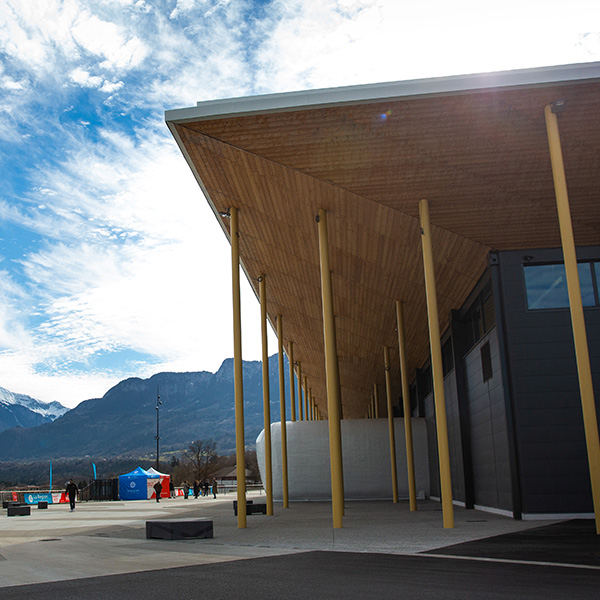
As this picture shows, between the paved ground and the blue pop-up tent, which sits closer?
the paved ground

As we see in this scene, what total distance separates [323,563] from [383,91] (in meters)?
6.78

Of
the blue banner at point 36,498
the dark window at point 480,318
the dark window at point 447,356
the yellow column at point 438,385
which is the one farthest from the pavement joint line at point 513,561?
the blue banner at point 36,498

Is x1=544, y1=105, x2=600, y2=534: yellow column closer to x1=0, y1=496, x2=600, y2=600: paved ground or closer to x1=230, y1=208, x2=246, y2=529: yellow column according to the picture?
x1=0, y1=496, x2=600, y2=600: paved ground

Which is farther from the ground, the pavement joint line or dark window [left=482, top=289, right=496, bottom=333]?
dark window [left=482, top=289, right=496, bottom=333]

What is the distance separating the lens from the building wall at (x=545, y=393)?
40.9 feet

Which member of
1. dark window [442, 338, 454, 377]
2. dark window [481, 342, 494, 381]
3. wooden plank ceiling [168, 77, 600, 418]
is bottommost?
dark window [481, 342, 494, 381]

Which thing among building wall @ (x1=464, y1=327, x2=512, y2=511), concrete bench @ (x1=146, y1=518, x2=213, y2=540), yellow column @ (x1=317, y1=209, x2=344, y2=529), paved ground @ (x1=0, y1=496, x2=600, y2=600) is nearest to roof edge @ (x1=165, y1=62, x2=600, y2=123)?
yellow column @ (x1=317, y1=209, x2=344, y2=529)

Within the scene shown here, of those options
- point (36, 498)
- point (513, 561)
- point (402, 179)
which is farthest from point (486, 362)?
point (36, 498)

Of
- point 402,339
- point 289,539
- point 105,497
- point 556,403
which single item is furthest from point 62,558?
point 105,497

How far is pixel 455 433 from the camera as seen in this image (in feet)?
62.0

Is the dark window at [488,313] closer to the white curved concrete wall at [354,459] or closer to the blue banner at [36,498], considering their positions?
the white curved concrete wall at [354,459]

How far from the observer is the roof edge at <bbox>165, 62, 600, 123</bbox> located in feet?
29.6

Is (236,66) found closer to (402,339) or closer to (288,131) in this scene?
(288,131)

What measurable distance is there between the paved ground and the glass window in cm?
449
